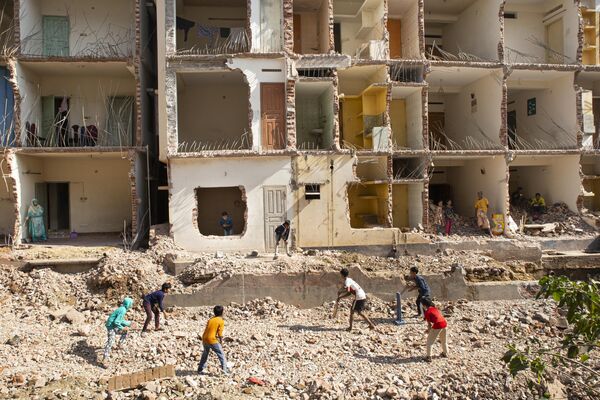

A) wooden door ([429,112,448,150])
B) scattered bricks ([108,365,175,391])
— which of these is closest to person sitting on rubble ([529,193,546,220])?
wooden door ([429,112,448,150])

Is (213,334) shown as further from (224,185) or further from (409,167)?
(409,167)

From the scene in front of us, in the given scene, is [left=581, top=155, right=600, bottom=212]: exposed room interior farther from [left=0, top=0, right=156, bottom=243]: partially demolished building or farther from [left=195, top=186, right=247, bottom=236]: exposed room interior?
[left=0, top=0, right=156, bottom=243]: partially demolished building

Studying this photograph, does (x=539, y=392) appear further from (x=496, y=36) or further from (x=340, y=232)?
(x=496, y=36)

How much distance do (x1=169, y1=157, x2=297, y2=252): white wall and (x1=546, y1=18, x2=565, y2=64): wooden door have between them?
13.2m

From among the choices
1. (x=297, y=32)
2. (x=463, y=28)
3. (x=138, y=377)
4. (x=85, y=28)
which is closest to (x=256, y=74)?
(x=297, y=32)

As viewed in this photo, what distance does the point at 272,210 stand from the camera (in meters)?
15.7

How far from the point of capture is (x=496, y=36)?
58.9ft

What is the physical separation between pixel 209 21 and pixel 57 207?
10.1 metres

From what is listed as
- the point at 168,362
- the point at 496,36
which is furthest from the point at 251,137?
the point at 496,36

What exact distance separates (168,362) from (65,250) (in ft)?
25.0

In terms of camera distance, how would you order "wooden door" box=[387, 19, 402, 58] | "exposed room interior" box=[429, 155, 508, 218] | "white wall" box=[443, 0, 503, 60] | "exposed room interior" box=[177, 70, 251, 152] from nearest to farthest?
1. "exposed room interior" box=[429, 155, 508, 218]
2. "white wall" box=[443, 0, 503, 60]
3. "wooden door" box=[387, 19, 402, 58]
4. "exposed room interior" box=[177, 70, 251, 152]

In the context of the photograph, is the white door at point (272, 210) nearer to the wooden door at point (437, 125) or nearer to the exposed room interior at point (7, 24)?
the wooden door at point (437, 125)

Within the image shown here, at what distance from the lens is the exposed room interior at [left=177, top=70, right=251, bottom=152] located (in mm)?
19047

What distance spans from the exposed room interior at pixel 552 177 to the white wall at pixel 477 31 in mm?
4830
